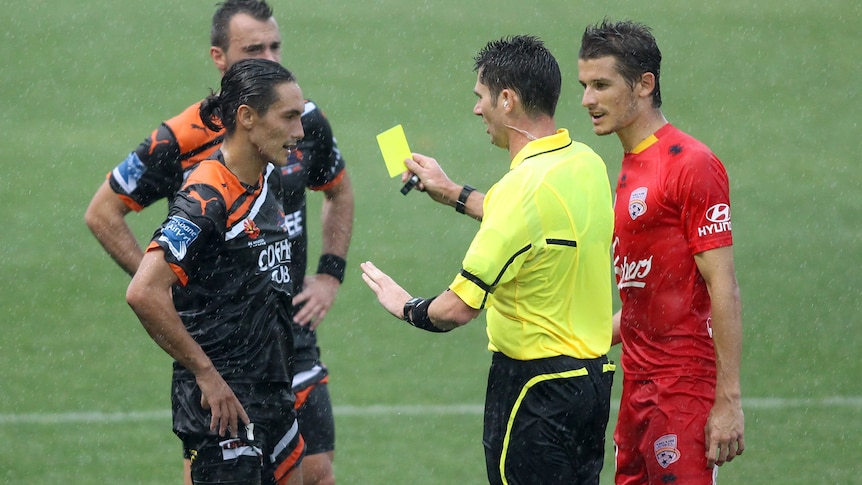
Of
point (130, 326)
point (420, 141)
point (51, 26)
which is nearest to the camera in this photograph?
point (130, 326)

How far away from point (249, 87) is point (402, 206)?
7.11 metres

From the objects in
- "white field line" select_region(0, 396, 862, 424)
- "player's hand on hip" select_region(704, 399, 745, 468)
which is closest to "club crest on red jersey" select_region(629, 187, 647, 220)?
"player's hand on hip" select_region(704, 399, 745, 468)

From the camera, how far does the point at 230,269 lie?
4.32m

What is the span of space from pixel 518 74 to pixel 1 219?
7787 millimetres

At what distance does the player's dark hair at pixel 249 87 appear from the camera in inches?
175

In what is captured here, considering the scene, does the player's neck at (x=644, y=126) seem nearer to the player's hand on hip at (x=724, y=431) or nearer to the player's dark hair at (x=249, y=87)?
the player's hand on hip at (x=724, y=431)

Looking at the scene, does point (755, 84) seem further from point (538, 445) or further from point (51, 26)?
point (538, 445)

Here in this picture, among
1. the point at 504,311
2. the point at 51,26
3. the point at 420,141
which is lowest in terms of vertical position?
the point at 504,311

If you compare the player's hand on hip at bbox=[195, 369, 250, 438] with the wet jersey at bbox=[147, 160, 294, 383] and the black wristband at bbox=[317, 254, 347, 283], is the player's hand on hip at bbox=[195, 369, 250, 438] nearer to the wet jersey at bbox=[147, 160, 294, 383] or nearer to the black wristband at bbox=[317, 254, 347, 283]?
the wet jersey at bbox=[147, 160, 294, 383]

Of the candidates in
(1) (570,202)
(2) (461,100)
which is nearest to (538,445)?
(1) (570,202)

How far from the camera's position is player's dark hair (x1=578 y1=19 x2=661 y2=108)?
4750mm

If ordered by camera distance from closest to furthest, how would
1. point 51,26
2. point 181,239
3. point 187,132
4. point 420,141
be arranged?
point 181,239, point 187,132, point 420,141, point 51,26

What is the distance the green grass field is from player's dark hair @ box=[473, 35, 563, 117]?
3134 millimetres

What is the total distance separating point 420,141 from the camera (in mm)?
12648
